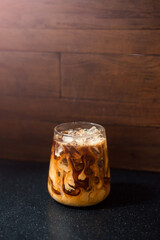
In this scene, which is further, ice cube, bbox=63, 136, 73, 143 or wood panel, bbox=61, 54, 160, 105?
wood panel, bbox=61, 54, 160, 105

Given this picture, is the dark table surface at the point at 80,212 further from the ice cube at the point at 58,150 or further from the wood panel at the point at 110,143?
the ice cube at the point at 58,150

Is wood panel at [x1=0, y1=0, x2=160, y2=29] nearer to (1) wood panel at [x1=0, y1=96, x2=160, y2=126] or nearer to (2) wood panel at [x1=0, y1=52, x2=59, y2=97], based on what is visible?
(2) wood panel at [x1=0, y1=52, x2=59, y2=97]

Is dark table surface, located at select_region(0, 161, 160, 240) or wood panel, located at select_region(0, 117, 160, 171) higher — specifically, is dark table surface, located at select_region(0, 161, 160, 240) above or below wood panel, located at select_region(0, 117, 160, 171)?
below

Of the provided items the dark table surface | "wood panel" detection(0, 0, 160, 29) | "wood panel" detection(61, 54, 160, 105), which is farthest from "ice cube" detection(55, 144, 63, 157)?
"wood panel" detection(0, 0, 160, 29)

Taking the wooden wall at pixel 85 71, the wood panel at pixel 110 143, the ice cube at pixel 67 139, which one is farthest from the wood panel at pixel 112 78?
the ice cube at pixel 67 139

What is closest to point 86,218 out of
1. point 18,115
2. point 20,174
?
point 20,174

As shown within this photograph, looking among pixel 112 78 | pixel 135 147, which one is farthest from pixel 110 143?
pixel 112 78

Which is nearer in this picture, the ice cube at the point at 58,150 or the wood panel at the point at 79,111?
the ice cube at the point at 58,150
